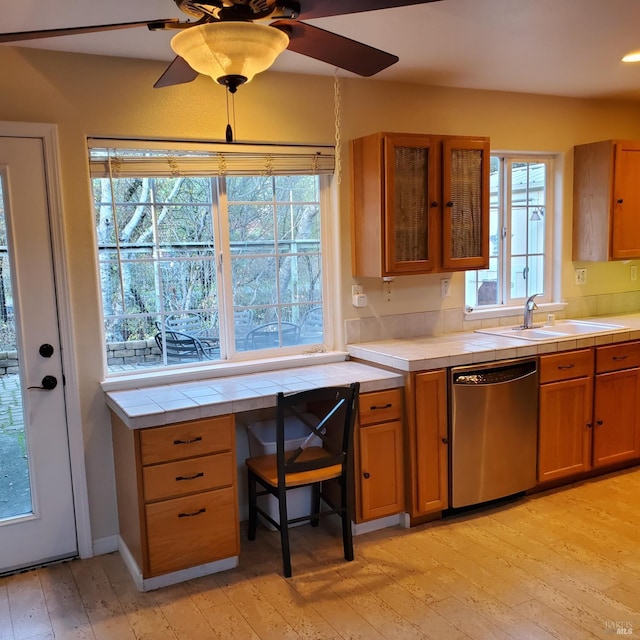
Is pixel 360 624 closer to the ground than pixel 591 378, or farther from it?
closer to the ground

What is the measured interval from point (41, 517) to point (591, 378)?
10.0 ft

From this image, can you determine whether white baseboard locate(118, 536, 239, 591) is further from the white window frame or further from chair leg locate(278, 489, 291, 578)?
the white window frame

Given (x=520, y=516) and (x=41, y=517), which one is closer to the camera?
(x=41, y=517)

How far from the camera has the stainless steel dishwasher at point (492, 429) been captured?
322cm

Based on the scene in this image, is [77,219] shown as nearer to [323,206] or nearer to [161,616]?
[323,206]

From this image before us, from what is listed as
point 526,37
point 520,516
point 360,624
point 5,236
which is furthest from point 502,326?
point 5,236

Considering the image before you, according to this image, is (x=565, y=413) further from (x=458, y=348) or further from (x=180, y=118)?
(x=180, y=118)

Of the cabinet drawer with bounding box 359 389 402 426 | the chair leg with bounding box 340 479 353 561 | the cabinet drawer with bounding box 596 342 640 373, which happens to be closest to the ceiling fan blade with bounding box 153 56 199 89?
the cabinet drawer with bounding box 359 389 402 426

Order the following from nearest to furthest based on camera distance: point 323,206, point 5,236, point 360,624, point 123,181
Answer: point 360,624, point 5,236, point 123,181, point 323,206

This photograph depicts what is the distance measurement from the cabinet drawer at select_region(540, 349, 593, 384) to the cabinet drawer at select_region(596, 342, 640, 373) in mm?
86

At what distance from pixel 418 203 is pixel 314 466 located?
1.54 meters

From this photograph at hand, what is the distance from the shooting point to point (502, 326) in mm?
4152

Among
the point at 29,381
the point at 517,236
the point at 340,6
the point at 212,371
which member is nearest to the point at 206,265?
the point at 212,371

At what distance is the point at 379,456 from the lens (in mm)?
3119
